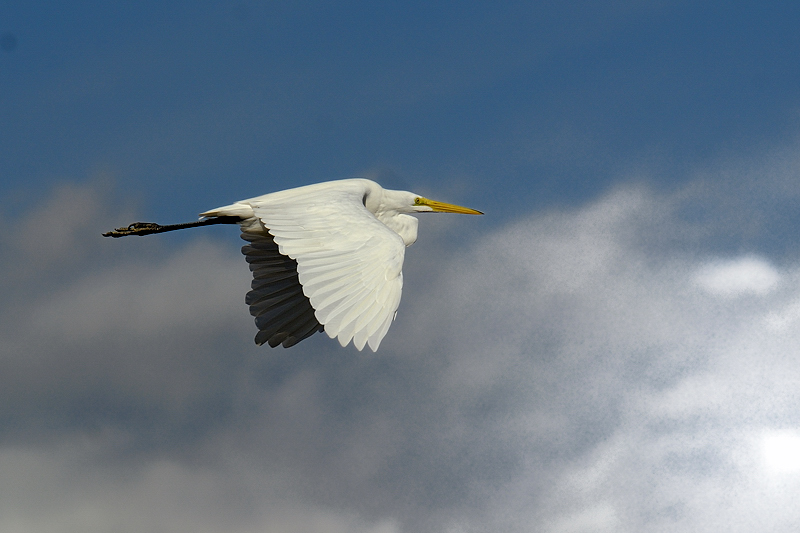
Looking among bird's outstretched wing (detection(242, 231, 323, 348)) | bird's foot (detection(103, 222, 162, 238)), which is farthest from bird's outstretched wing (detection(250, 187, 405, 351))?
bird's foot (detection(103, 222, 162, 238))

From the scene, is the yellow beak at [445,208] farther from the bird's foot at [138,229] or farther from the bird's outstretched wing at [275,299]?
the bird's foot at [138,229]

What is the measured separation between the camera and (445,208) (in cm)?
1251

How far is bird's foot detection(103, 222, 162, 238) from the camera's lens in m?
10.9

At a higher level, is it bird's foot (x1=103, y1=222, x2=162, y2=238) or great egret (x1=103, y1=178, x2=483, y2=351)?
bird's foot (x1=103, y1=222, x2=162, y2=238)

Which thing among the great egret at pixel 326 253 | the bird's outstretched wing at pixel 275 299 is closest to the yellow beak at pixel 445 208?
the great egret at pixel 326 253

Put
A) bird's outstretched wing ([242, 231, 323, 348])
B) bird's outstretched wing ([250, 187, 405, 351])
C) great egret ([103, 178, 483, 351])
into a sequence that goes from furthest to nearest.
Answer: bird's outstretched wing ([242, 231, 323, 348])
great egret ([103, 178, 483, 351])
bird's outstretched wing ([250, 187, 405, 351])

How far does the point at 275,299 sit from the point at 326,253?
300cm

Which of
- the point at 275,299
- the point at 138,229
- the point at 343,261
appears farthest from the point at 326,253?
the point at 138,229

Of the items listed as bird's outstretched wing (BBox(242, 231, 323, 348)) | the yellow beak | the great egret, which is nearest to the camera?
the great egret

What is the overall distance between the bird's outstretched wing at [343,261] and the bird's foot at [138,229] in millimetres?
2729

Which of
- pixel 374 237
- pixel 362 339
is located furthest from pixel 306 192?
pixel 362 339

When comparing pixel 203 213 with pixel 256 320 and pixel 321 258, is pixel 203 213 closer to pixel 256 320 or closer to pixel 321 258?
pixel 256 320

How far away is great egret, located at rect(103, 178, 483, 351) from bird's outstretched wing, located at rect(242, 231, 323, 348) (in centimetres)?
1

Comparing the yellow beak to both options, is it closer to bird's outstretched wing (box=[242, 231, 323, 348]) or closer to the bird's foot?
bird's outstretched wing (box=[242, 231, 323, 348])
